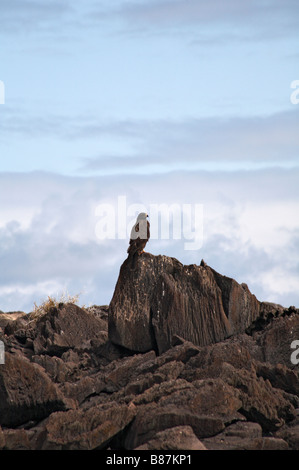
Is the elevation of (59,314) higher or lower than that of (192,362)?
higher

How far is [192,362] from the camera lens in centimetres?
1415

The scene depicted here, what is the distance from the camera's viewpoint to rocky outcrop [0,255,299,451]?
37.4ft

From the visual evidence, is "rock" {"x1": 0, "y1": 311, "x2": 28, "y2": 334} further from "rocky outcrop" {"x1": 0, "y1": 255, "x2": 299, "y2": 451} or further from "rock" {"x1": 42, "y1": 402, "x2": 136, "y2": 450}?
"rock" {"x1": 42, "y1": 402, "x2": 136, "y2": 450}

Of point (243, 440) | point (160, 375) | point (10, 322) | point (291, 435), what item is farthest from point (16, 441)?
point (10, 322)

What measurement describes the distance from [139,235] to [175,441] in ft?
20.8

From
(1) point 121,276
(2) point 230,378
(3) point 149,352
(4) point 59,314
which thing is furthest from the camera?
(4) point 59,314

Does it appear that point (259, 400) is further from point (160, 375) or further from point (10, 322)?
point (10, 322)

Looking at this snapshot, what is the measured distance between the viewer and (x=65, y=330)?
60.7 ft

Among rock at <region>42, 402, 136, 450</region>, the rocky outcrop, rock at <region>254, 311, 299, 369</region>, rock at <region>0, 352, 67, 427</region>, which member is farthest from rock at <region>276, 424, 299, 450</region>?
rock at <region>0, 352, 67, 427</region>

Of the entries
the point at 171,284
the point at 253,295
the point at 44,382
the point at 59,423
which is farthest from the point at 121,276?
the point at 59,423
